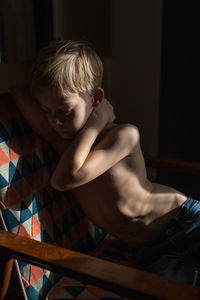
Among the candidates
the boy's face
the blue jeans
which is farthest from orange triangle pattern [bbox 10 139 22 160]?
the blue jeans

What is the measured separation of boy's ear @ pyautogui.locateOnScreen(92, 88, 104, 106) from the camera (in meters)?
1.03

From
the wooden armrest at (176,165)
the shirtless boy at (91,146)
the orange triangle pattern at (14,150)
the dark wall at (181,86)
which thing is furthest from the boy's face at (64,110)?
the dark wall at (181,86)

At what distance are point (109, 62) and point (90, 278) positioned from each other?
1.68m

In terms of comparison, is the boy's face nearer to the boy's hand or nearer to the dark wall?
the boy's hand

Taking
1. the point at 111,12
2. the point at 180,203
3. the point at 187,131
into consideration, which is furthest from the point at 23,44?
the point at 180,203

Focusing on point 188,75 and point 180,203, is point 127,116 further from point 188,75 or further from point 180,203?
point 180,203

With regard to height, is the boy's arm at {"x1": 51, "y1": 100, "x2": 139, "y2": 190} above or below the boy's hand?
below

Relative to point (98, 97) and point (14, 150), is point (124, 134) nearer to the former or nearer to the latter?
point (98, 97)

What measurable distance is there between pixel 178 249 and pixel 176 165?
304 mm

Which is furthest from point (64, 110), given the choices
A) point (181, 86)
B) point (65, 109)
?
point (181, 86)

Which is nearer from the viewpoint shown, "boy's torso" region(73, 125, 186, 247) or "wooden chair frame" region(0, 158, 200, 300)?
"wooden chair frame" region(0, 158, 200, 300)

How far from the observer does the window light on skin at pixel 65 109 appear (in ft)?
3.12

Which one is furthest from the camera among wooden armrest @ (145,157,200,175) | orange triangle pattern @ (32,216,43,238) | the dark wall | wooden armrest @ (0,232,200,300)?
the dark wall

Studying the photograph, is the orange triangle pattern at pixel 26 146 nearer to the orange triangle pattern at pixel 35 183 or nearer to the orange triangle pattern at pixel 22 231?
the orange triangle pattern at pixel 35 183
